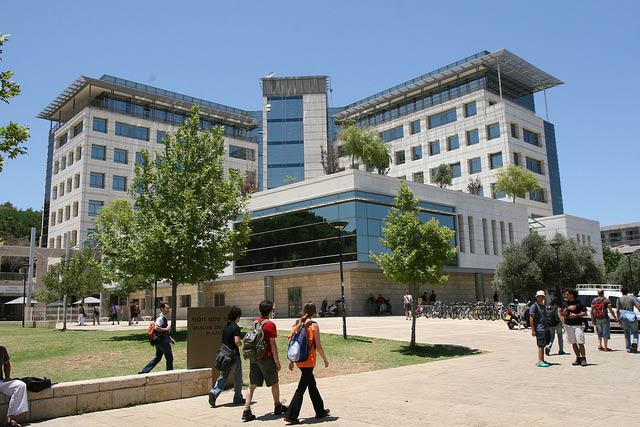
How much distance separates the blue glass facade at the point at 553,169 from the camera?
65094 millimetres

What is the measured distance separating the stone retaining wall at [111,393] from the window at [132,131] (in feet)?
208

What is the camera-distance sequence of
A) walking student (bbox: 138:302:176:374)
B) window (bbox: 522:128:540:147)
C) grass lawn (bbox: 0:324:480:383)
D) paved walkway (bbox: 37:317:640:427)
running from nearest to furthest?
1. paved walkway (bbox: 37:317:640:427)
2. walking student (bbox: 138:302:176:374)
3. grass lawn (bbox: 0:324:480:383)
4. window (bbox: 522:128:540:147)

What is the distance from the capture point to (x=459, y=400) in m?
8.90

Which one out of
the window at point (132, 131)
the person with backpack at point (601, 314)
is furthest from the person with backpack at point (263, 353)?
the window at point (132, 131)

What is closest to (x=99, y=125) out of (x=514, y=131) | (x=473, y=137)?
(x=473, y=137)

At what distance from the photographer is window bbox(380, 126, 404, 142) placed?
233 ft

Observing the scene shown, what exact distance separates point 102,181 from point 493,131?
4967 centimetres

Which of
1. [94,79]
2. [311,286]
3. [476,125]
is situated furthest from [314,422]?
[94,79]

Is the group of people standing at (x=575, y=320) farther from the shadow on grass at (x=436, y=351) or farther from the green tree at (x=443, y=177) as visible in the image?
the green tree at (x=443, y=177)

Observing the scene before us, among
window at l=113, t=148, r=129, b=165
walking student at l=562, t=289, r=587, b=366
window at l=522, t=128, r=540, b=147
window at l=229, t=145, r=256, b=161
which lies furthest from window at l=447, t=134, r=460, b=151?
walking student at l=562, t=289, r=587, b=366

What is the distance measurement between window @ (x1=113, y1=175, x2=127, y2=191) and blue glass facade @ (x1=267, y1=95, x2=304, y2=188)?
2034cm

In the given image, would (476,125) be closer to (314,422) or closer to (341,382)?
(341,382)

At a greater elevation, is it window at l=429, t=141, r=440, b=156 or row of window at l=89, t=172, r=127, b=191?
window at l=429, t=141, r=440, b=156

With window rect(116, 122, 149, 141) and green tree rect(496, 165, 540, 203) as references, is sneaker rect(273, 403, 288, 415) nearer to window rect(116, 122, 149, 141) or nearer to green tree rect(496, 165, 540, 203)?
green tree rect(496, 165, 540, 203)
